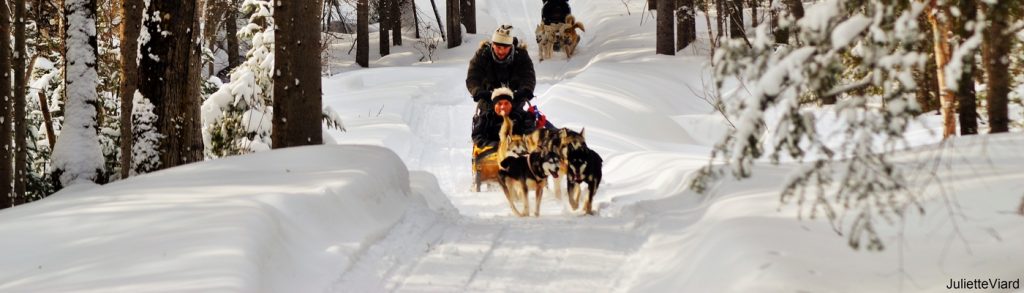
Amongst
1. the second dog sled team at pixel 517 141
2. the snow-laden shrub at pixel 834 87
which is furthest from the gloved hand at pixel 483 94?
the snow-laden shrub at pixel 834 87

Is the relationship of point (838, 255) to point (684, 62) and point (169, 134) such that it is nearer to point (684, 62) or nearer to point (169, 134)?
point (169, 134)

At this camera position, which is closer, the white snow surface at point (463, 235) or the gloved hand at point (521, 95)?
the white snow surface at point (463, 235)

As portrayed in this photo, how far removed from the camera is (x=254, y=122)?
13430 mm

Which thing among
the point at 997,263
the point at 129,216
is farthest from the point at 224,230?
the point at 997,263

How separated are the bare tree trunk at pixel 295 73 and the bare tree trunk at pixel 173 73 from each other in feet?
2.68

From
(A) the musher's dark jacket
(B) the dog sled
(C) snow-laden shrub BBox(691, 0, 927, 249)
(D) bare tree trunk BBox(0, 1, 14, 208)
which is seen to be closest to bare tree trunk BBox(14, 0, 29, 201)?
(D) bare tree trunk BBox(0, 1, 14, 208)

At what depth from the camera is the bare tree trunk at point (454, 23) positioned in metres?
34.3

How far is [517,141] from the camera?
32.2 ft

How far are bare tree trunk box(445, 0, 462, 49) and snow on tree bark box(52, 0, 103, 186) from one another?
23.9m

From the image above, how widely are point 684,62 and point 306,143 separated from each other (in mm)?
16207

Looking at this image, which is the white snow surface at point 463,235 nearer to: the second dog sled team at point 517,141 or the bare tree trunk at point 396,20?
the second dog sled team at point 517,141

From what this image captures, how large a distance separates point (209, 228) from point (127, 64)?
5323mm

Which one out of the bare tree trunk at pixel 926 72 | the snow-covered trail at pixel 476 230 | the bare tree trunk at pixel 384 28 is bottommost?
the snow-covered trail at pixel 476 230

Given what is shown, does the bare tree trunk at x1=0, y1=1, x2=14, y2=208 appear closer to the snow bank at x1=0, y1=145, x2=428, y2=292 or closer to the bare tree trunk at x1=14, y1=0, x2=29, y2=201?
the bare tree trunk at x1=14, y1=0, x2=29, y2=201
